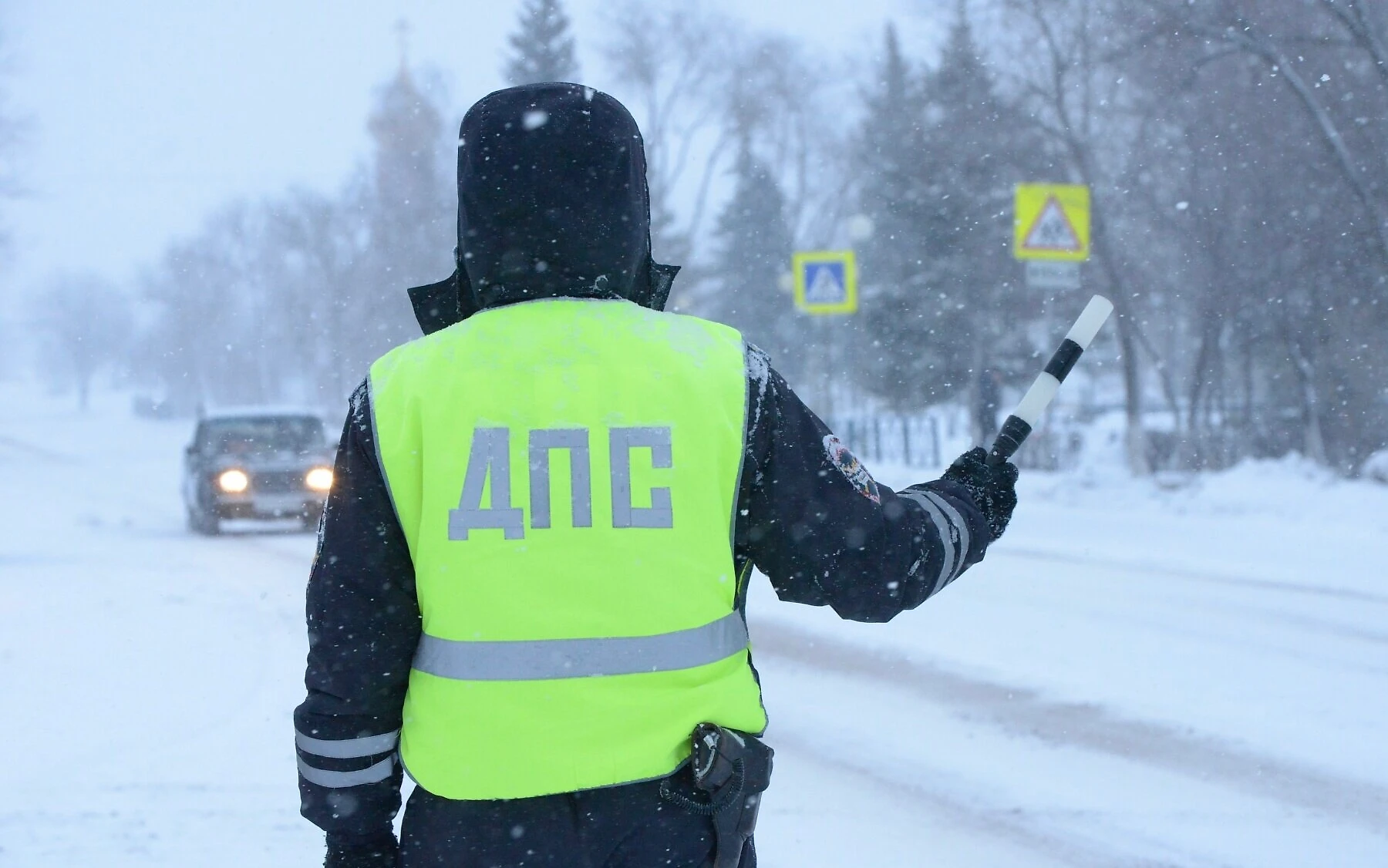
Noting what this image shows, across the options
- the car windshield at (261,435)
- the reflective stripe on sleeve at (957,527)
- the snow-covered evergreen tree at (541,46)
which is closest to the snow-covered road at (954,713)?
the reflective stripe on sleeve at (957,527)

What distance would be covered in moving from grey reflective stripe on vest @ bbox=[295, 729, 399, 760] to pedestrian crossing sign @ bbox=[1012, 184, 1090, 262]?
12.4m

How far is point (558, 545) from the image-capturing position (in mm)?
1731

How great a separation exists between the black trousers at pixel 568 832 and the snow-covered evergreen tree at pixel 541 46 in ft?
117

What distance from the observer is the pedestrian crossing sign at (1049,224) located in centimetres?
1363

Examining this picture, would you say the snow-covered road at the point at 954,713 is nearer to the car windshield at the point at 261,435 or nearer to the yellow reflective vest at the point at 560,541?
the yellow reflective vest at the point at 560,541

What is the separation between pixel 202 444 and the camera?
1662cm

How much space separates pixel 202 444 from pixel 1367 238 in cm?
1361

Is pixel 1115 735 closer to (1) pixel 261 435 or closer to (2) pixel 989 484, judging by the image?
(2) pixel 989 484

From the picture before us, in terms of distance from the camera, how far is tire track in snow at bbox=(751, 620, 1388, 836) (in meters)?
4.79

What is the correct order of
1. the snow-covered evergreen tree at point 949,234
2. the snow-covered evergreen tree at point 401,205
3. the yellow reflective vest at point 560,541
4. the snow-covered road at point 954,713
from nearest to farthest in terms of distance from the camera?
the yellow reflective vest at point 560,541, the snow-covered road at point 954,713, the snow-covered evergreen tree at point 949,234, the snow-covered evergreen tree at point 401,205

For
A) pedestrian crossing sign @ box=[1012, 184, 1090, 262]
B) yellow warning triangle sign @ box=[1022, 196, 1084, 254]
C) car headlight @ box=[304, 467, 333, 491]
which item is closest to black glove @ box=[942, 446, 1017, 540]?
pedestrian crossing sign @ box=[1012, 184, 1090, 262]

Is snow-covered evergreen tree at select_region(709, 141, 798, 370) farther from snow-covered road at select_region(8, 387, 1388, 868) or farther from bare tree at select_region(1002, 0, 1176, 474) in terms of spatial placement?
snow-covered road at select_region(8, 387, 1388, 868)

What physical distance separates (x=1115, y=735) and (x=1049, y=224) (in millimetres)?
8882

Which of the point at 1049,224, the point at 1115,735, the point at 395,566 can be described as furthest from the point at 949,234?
the point at 395,566
